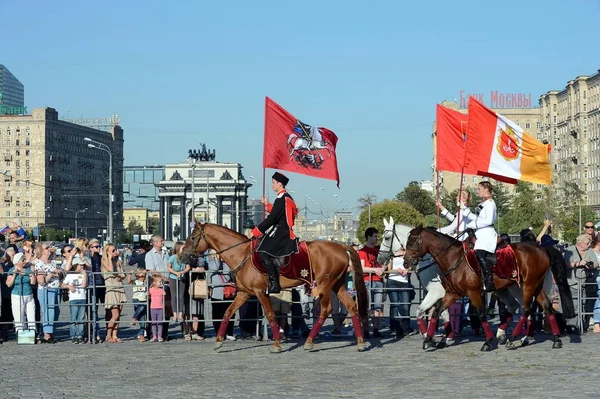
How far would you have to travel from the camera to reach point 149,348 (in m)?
19.1

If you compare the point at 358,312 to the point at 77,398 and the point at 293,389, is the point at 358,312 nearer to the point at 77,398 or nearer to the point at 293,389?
the point at 293,389

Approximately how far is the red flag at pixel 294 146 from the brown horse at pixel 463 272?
4.27m

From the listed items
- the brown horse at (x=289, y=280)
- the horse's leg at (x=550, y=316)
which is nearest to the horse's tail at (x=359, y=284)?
the brown horse at (x=289, y=280)

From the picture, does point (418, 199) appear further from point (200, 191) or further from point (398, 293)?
point (398, 293)

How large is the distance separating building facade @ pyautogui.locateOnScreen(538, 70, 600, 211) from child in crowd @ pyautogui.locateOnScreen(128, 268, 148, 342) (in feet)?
370

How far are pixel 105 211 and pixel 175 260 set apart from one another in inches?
6785

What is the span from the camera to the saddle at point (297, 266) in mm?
17984

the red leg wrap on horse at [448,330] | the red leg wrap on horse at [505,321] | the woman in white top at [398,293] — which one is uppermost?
the woman in white top at [398,293]

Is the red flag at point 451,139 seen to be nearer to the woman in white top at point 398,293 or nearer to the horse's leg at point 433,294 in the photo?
the woman in white top at point 398,293

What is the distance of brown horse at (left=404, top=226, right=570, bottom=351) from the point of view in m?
17.7

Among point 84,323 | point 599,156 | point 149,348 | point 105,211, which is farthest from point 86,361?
point 105,211

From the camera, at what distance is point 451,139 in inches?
837

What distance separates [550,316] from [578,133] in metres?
130

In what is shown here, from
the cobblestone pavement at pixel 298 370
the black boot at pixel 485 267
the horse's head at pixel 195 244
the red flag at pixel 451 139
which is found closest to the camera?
the cobblestone pavement at pixel 298 370
